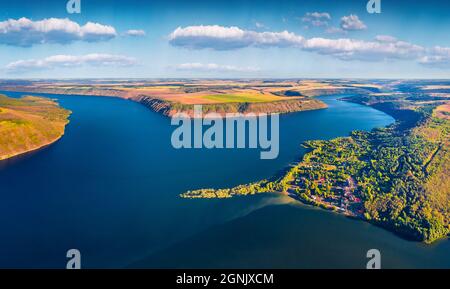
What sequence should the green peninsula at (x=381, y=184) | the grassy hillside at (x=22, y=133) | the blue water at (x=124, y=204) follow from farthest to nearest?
the grassy hillside at (x=22, y=133)
the green peninsula at (x=381, y=184)
the blue water at (x=124, y=204)

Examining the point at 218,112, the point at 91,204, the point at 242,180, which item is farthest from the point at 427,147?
the point at 218,112

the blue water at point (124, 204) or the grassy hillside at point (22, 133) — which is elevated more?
the grassy hillside at point (22, 133)

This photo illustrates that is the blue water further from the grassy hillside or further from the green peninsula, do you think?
the grassy hillside

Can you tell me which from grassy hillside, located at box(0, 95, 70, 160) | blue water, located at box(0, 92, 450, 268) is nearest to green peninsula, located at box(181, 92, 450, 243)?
blue water, located at box(0, 92, 450, 268)

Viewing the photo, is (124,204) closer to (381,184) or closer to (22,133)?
(381,184)

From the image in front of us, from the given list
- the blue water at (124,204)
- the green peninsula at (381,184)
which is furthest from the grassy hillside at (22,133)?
the green peninsula at (381,184)

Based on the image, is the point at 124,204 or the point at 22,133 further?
the point at 22,133

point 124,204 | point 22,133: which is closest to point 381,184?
point 124,204

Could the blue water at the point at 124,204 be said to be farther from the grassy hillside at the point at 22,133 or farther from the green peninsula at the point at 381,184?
the grassy hillside at the point at 22,133
